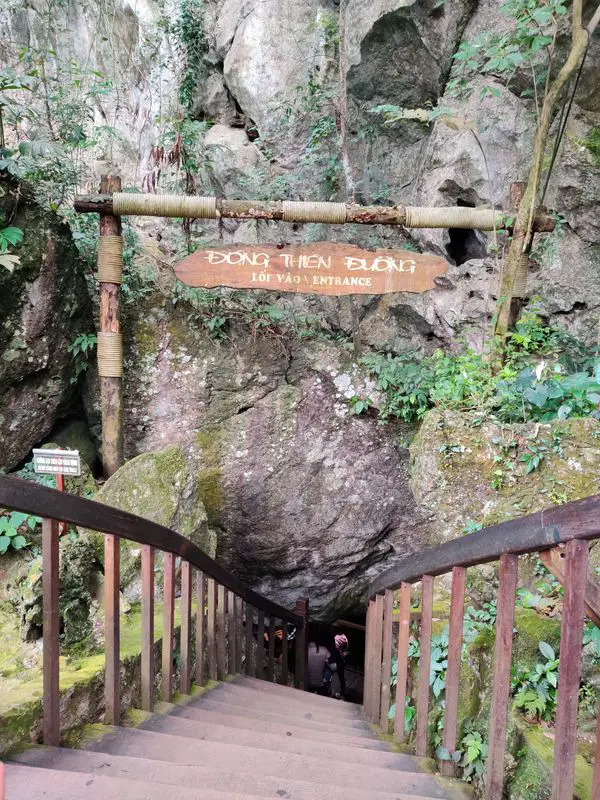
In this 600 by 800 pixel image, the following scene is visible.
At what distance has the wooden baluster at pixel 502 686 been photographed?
1375 mm

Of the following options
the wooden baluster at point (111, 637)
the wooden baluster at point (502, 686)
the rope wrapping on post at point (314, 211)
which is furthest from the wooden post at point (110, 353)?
the wooden baluster at point (502, 686)

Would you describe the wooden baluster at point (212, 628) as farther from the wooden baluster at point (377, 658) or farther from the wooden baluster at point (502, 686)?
the wooden baluster at point (502, 686)

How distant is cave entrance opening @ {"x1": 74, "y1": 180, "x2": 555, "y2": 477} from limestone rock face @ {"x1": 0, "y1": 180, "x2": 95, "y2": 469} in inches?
26.1

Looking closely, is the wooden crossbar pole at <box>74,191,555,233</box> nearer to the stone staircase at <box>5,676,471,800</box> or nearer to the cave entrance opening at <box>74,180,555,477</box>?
the cave entrance opening at <box>74,180,555,477</box>

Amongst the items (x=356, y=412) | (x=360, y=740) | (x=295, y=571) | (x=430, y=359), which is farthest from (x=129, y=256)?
(x=360, y=740)

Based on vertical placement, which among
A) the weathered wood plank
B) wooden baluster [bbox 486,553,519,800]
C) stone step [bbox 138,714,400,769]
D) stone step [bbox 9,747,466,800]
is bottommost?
stone step [bbox 138,714,400,769]

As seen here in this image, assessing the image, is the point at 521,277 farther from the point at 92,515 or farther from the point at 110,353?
the point at 92,515

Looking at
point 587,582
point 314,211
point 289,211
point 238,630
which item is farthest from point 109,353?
point 587,582

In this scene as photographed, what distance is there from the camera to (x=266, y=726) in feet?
7.27

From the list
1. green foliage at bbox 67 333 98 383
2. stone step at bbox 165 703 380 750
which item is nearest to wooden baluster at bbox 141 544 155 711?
stone step at bbox 165 703 380 750

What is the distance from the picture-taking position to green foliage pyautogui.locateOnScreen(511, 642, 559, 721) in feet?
6.24

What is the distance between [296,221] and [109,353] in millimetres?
2032

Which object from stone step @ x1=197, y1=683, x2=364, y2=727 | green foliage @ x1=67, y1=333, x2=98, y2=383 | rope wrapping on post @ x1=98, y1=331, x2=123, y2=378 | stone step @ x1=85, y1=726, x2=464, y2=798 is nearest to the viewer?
Answer: stone step @ x1=85, y1=726, x2=464, y2=798

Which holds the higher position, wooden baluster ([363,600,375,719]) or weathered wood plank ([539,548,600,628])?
weathered wood plank ([539,548,600,628])
